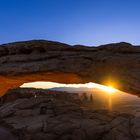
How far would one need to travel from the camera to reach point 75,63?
15594mm

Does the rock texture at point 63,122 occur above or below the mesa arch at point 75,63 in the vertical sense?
below

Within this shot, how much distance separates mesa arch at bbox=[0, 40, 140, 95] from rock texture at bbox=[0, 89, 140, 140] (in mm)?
1518

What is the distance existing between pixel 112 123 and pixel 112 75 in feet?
8.33

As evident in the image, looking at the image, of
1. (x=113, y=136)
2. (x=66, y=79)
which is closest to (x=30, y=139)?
(x=113, y=136)

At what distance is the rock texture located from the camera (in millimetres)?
13359

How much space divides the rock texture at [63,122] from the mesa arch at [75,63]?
1518 millimetres

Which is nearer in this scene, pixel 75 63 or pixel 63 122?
pixel 63 122

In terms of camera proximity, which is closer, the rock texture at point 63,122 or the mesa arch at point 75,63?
the rock texture at point 63,122

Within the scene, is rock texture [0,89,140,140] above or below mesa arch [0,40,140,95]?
below

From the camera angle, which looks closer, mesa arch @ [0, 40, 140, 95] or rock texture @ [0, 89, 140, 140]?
rock texture @ [0, 89, 140, 140]

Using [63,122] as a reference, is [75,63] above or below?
above

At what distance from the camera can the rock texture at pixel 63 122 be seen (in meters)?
13.4

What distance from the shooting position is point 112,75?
51.6 ft

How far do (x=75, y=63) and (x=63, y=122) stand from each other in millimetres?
3142
